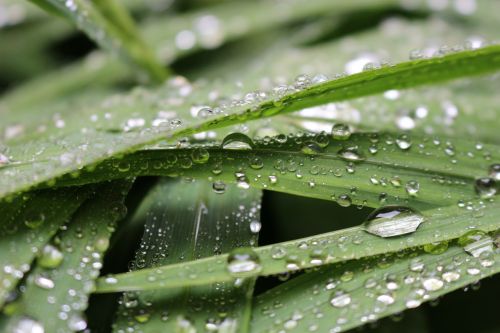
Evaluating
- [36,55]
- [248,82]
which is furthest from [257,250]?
[36,55]

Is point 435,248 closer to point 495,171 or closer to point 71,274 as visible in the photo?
point 495,171

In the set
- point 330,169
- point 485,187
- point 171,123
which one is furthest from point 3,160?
point 485,187

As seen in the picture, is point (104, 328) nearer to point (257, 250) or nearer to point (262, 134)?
point (257, 250)

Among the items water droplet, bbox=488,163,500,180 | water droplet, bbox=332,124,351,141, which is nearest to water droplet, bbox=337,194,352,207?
water droplet, bbox=332,124,351,141

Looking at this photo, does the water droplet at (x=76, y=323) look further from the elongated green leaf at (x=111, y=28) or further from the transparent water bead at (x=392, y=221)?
the elongated green leaf at (x=111, y=28)

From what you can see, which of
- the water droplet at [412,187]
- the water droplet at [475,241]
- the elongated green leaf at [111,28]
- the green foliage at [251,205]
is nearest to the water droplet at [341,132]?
the green foliage at [251,205]

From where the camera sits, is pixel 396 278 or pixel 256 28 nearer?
pixel 396 278
